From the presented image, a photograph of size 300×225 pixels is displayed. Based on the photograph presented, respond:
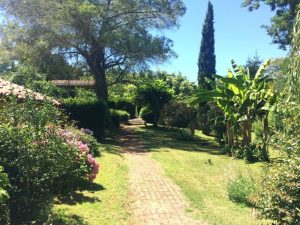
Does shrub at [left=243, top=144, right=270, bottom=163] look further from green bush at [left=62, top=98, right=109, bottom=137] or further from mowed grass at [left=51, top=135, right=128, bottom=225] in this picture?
green bush at [left=62, top=98, right=109, bottom=137]

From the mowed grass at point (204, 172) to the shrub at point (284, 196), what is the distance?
1.89m

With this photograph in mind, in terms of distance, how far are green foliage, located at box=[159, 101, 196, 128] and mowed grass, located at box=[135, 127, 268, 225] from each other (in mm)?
2749

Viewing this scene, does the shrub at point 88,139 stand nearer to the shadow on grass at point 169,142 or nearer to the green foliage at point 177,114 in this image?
the shadow on grass at point 169,142

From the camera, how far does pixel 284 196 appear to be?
6438mm

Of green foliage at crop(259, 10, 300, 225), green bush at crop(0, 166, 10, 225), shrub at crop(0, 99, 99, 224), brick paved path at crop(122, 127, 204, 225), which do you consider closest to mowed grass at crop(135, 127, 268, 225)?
brick paved path at crop(122, 127, 204, 225)

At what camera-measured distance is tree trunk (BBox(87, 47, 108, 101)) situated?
31.1 m

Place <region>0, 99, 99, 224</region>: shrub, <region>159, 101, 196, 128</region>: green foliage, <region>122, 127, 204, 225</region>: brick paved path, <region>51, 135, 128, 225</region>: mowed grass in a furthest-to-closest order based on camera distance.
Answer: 1. <region>159, 101, 196, 128</region>: green foliage
2. <region>122, 127, 204, 225</region>: brick paved path
3. <region>51, 135, 128, 225</region>: mowed grass
4. <region>0, 99, 99, 224</region>: shrub

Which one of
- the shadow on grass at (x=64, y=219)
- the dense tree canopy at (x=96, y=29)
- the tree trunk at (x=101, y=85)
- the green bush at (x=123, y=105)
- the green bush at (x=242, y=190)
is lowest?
the shadow on grass at (x=64, y=219)

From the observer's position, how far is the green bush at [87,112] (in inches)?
890

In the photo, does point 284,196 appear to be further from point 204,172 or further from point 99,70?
point 99,70

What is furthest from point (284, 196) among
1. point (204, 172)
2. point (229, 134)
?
point (229, 134)

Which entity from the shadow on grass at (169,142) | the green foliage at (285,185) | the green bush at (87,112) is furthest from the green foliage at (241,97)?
the green foliage at (285,185)

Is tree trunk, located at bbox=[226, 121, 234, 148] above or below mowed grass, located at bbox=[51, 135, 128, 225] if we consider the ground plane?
above

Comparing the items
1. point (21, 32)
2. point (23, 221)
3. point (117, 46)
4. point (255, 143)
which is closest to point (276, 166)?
point (23, 221)
